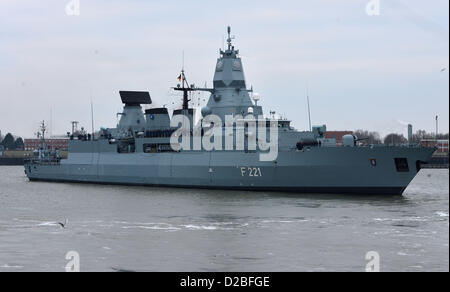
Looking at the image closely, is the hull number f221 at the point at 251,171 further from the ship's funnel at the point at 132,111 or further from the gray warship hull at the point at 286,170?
the ship's funnel at the point at 132,111

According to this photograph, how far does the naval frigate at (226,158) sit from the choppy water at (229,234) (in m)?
1.91

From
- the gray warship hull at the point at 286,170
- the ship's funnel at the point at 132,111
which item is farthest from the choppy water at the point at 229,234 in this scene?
the ship's funnel at the point at 132,111

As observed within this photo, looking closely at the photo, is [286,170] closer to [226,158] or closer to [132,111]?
[226,158]

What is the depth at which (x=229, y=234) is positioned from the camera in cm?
2045

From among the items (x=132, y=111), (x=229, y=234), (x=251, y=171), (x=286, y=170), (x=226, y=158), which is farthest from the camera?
(x=132, y=111)

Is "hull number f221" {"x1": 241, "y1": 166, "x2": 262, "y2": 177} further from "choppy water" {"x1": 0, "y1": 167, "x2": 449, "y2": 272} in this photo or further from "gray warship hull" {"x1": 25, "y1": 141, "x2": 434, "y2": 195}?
"choppy water" {"x1": 0, "y1": 167, "x2": 449, "y2": 272}

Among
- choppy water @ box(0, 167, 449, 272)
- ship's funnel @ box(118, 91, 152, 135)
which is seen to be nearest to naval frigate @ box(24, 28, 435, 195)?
ship's funnel @ box(118, 91, 152, 135)

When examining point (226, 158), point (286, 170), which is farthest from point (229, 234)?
point (226, 158)

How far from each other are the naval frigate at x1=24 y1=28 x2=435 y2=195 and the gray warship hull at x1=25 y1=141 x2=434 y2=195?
0.06 metres

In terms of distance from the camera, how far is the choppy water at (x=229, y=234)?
15.9 m

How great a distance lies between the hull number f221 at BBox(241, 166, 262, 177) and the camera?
37750 millimetres

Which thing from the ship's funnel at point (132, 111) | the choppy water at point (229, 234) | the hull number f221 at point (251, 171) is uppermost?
the ship's funnel at point (132, 111)

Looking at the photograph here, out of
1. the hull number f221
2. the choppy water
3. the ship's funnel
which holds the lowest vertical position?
the choppy water

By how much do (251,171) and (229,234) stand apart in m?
17.7
